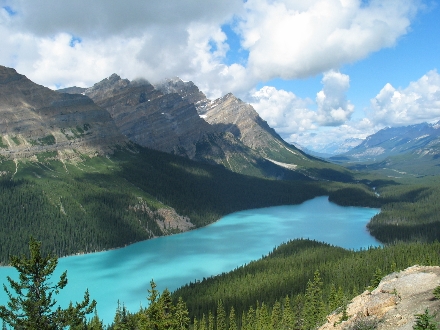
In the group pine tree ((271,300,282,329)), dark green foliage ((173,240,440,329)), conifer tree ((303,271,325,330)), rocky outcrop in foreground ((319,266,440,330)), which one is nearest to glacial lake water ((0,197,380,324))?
dark green foliage ((173,240,440,329))

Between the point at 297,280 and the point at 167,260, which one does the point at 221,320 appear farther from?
the point at 167,260

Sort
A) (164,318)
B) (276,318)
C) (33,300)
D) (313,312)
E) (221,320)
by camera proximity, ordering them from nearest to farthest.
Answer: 1. (33,300)
2. (164,318)
3. (313,312)
4. (276,318)
5. (221,320)

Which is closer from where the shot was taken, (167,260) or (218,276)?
(218,276)

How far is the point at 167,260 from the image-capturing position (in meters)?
138

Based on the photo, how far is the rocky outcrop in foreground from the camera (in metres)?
27.4

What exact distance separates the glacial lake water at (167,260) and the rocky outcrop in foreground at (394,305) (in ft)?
217

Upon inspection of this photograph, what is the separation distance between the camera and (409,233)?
543ft

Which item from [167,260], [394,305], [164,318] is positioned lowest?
[394,305]

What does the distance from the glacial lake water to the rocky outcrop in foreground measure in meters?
66.0

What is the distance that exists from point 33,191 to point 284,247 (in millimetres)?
108586

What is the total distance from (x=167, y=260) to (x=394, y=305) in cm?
11464

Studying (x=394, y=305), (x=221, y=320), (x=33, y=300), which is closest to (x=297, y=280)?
(x=221, y=320)

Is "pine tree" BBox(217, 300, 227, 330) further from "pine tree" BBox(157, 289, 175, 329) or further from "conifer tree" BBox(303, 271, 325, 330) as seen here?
"pine tree" BBox(157, 289, 175, 329)

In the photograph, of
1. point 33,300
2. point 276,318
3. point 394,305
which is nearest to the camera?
point 33,300
